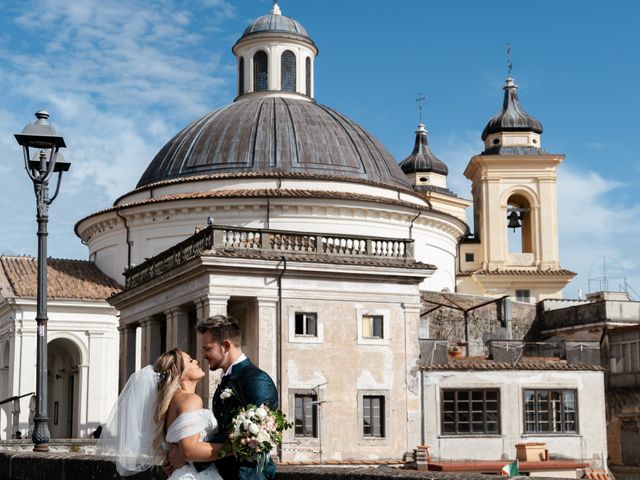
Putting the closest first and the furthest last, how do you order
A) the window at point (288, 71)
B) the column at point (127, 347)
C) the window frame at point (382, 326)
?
1. the window frame at point (382, 326)
2. the column at point (127, 347)
3. the window at point (288, 71)

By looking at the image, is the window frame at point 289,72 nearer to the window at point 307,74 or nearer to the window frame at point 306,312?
the window at point 307,74

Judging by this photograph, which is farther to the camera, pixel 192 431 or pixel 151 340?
pixel 151 340

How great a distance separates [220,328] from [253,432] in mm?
761

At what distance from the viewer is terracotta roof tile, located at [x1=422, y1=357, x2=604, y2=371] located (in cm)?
3588

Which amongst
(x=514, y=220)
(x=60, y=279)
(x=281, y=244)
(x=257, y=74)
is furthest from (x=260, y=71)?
(x=281, y=244)

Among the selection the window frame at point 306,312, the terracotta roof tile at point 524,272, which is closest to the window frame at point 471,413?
the window frame at point 306,312

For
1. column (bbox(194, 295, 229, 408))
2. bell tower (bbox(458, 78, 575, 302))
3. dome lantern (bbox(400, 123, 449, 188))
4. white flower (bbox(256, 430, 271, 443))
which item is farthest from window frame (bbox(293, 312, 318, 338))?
dome lantern (bbox(400, 123, 449, 188))

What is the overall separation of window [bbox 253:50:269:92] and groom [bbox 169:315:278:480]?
47.8m

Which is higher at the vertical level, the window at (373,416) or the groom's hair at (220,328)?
the groom's hair at (220,328)

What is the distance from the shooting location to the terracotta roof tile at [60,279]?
1945 inches

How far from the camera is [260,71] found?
5562 cm

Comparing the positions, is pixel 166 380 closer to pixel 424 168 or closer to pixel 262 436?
pixel 262 436

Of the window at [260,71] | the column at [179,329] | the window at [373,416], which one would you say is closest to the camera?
the window at [373,416]

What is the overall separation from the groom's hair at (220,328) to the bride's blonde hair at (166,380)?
0.28m
